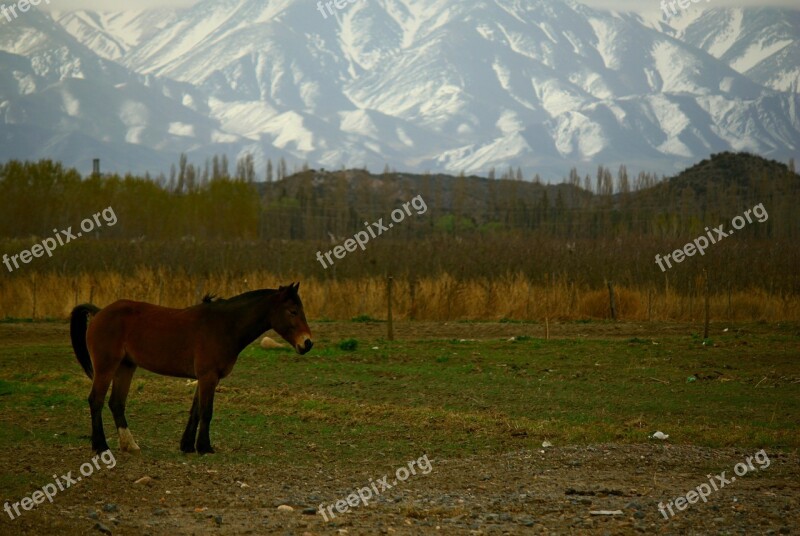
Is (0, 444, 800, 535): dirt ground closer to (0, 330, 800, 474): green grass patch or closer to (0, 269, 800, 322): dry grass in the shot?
(0, 330, 800, 474): green grass patch

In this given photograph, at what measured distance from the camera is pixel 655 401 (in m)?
16.6

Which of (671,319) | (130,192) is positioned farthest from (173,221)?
(671,319)

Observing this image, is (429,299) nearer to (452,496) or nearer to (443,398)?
Result: (443,398)

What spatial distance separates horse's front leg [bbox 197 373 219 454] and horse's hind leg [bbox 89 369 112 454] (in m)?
0.99

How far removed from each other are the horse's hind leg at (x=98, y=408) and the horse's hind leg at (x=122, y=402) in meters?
0.15

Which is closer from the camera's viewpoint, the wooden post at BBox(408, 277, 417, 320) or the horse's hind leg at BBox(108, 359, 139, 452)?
the horse's hind leg at BBox(108, 359, 139, 452)

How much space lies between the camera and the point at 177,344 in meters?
11.9

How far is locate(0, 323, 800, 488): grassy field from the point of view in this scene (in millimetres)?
13070

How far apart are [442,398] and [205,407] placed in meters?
6.02

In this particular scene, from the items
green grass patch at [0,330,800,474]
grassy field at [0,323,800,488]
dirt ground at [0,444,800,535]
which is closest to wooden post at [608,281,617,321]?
grassy field at [0,323,800,488]

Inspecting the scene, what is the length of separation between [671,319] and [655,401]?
1424cm

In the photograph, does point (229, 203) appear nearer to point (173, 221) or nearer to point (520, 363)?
point (173, 221)

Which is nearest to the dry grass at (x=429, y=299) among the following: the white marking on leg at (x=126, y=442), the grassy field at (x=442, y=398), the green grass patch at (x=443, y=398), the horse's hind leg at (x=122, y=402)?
the grassy field at (x=442, y=398)

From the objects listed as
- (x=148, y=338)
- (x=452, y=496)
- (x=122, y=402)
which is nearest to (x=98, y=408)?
(x=122, y=402)
